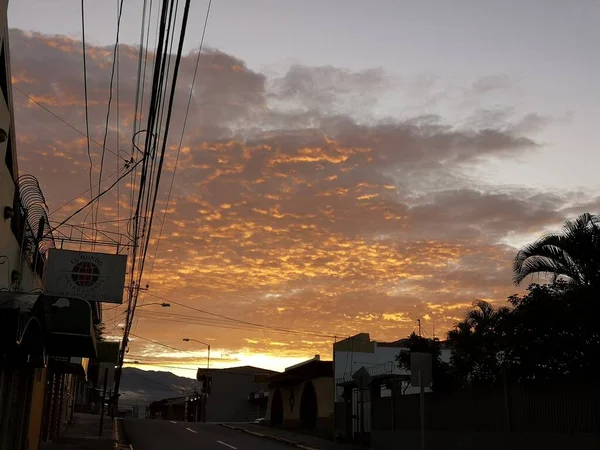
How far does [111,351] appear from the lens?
32094 mm

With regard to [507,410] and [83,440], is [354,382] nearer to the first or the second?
[507,410]

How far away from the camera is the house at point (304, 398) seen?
41562 millimetres

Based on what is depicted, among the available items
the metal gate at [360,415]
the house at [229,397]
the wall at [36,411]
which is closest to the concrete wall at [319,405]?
the metal gate at [360,415]

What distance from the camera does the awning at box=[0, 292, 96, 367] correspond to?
37.1 feet

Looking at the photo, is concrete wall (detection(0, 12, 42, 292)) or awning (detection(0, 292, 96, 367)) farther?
concrete wall (detection(0, 12, 42, 292))

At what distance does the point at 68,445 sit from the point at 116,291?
11.0 m

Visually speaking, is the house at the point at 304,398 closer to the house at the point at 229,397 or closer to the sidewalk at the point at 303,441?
the sidewalk at the point at 303,441

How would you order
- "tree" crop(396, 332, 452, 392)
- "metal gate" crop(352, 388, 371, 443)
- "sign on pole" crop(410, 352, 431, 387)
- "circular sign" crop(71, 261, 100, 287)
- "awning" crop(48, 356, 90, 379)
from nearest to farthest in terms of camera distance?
"sign on pole" crop(410, 352, 431, 387), "circular sign" crop(71, 261, 100, 287), "awning" crop(48, 356, 90, 379), "tree" crop(396, 332, 452, 392), "metal gate" crop(352, 388, 371, 443)

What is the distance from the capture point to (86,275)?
1920 centimetres

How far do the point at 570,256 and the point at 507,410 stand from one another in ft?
16.0


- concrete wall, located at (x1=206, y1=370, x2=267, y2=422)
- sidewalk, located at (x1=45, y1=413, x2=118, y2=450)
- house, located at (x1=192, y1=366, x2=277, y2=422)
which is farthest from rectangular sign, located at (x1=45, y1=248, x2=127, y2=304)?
concrete wall, located at (x1=206, y1=370, x2=267, y2=422)

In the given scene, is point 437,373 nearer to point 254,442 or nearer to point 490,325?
point 490,325

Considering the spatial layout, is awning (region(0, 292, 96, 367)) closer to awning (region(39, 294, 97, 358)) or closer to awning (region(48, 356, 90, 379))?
awning (region(39, 294, 97, 358))

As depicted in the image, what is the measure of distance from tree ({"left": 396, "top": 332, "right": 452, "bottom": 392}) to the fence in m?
0.51
